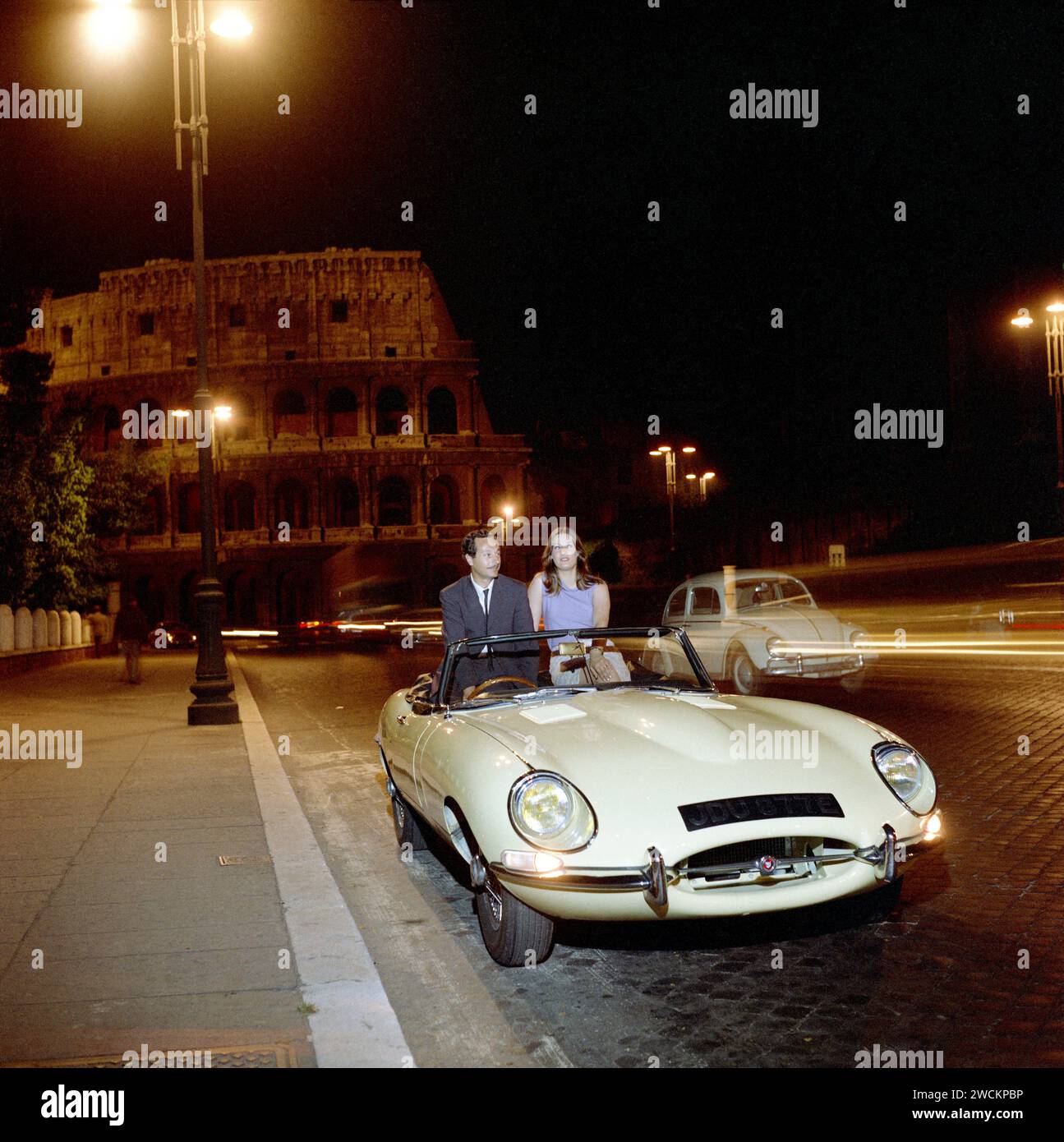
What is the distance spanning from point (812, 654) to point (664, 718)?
441 inches

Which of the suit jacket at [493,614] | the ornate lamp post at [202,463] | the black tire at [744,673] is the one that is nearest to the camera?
the suit jacket at [493,614]

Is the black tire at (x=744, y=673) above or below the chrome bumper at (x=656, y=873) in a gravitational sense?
below

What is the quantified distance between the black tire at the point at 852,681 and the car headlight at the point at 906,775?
10.7 meters

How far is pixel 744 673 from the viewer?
16.0 metres

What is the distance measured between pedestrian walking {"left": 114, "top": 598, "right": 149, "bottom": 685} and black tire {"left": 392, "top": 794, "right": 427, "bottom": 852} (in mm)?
15514

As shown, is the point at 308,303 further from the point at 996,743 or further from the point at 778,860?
the point at 778,860

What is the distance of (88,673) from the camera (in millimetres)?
25344

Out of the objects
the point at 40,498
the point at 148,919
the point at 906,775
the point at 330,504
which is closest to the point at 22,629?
the point at 40,498

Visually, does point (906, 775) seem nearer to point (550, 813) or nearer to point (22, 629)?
point (550, 813)

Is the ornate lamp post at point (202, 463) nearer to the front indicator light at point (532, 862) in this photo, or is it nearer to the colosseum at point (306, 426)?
the front indicator light at point (532, 862)

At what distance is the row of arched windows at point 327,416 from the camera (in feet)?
205

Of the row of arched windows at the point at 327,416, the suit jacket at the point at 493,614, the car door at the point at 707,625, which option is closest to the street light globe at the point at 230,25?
the suit jacket at the point at 493,614
